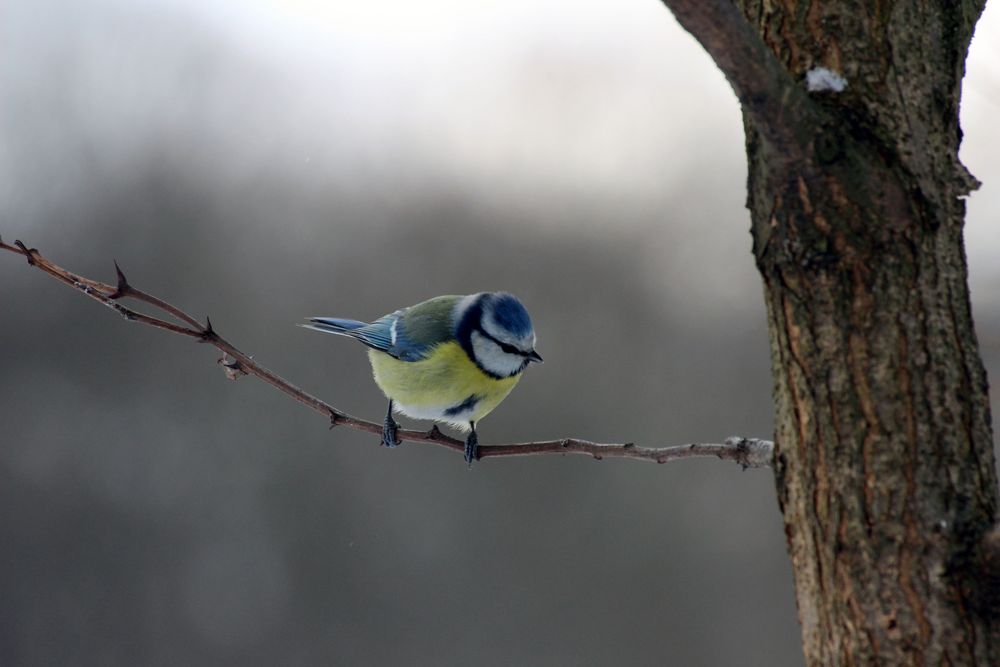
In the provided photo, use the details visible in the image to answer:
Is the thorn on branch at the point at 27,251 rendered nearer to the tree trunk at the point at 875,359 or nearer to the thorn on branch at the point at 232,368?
the thorn on branch at the point at 232,368

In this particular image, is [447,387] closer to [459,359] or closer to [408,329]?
[459,359]

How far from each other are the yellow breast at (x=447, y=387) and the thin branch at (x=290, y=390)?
0.58 meters

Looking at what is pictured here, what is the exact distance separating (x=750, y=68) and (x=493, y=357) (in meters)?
1.49

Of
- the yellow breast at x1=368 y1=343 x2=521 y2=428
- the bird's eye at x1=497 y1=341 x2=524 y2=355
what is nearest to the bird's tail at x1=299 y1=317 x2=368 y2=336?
the yellow breast at x1=368 y1=343 x2=521 y2=428

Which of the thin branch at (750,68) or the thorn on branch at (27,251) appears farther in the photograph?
the thorn on branch at (27,251)

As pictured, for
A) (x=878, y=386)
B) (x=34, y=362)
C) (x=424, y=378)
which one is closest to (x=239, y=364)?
(x=424, y=378)

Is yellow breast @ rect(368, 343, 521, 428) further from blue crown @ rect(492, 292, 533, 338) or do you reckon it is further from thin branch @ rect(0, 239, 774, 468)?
thin branch @ rect(0, 239, 774, 468)

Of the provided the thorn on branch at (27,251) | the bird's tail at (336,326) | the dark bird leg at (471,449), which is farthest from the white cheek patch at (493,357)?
the thorn on branch at (27,251)

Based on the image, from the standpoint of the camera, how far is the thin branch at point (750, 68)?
3.41ft

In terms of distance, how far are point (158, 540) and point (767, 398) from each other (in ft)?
12.6

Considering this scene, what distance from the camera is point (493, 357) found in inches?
97.9

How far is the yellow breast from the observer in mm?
2482

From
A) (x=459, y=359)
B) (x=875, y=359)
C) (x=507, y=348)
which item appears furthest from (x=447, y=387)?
(x=875, y=359)

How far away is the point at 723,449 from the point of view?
4.76ft
